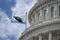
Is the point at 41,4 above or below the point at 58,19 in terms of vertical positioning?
above

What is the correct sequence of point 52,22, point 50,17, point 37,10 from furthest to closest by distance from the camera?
point 37,10, point 50,17, point 52,22

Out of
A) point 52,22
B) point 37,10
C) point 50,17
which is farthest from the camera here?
point 37,10

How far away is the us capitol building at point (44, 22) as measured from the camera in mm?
71625

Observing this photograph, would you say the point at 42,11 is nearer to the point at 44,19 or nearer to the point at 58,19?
the point at 44,19

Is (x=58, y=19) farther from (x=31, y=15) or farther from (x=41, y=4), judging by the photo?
(x=31, y=15)

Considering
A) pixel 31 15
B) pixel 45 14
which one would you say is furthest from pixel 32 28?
pixel 31 15

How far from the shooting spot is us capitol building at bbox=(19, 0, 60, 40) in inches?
2820

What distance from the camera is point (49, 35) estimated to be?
71938 millimetres

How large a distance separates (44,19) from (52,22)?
25.4 feet

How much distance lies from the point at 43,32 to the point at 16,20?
1237 centimetres

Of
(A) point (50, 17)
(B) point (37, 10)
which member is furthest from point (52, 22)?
(B) point (37, 10)

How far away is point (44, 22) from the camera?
2874 inches

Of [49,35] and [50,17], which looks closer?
[49,35]

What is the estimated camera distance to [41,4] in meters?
81.7
